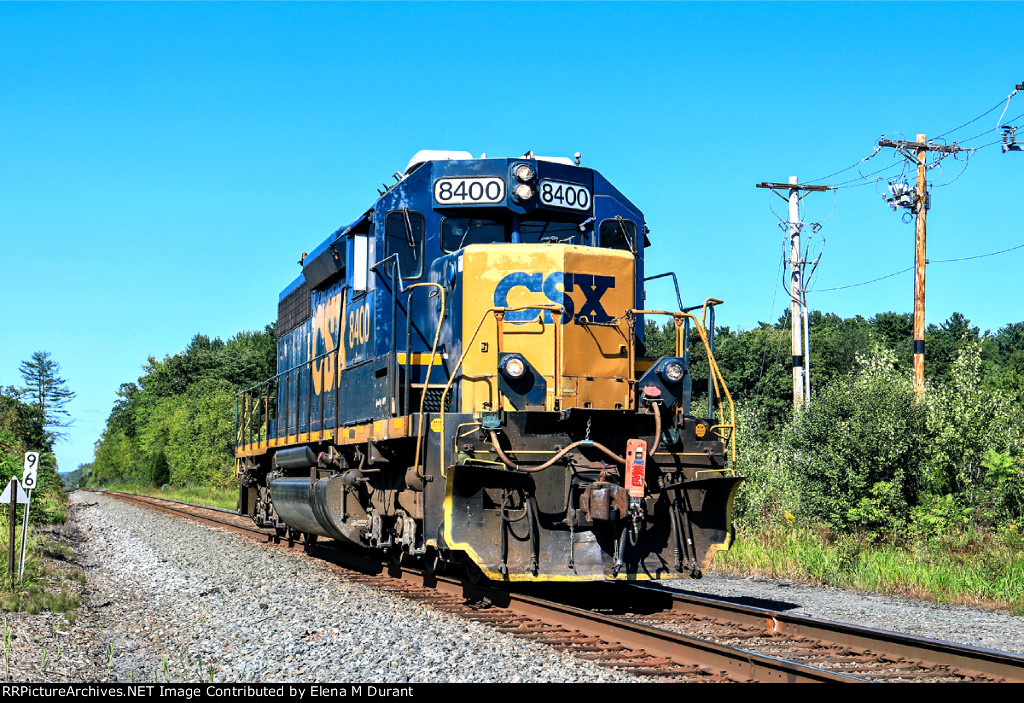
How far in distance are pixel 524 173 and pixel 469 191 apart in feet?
1.86

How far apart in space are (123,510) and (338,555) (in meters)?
18.2

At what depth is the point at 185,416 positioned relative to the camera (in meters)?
54.1

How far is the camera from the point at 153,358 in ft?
304

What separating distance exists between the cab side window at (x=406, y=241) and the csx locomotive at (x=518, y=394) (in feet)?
0.07

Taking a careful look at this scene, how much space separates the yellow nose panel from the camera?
26.4 feet

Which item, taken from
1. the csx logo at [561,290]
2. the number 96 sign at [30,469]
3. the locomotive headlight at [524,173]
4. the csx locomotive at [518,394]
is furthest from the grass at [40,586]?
the locomotive headlight at [524,173]

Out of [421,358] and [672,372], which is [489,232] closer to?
[421,358]

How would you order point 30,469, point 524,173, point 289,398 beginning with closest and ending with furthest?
point 524,173 → point 30,469 → point 289,398

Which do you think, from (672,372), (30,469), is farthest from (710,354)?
(30,469)

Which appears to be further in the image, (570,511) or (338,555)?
(338,555)

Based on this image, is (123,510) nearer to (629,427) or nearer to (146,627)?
(146,627)

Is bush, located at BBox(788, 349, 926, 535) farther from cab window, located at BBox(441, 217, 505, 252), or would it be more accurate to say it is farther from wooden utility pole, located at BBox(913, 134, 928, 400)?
cab window, located at BBox(441, 217, 505, 252)

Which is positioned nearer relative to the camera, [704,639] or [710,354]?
[704,639]

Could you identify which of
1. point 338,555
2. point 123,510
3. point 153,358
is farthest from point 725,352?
point 153,358
